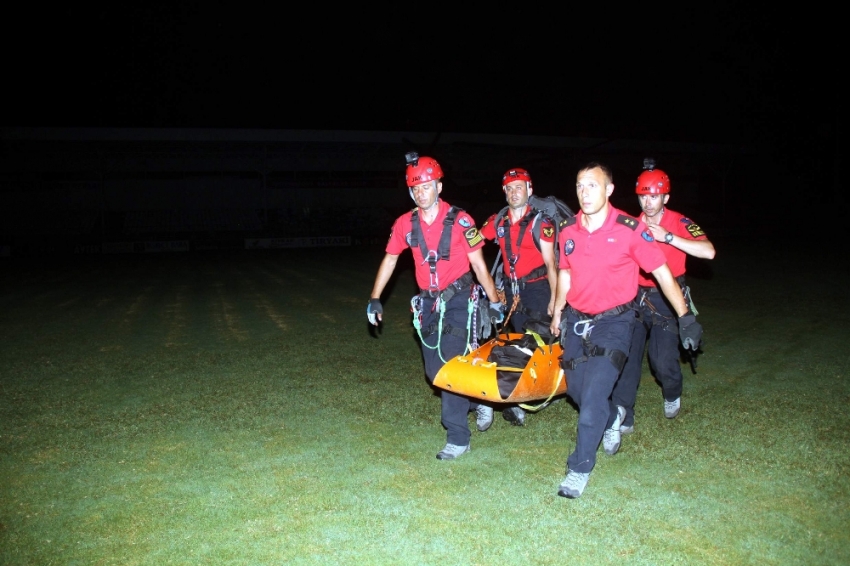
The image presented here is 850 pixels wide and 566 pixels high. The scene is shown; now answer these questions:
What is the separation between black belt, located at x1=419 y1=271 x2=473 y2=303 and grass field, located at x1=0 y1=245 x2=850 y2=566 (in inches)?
50.2

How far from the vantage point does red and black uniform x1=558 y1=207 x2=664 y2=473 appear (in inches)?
181

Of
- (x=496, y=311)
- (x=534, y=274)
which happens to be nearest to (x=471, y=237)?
(x=496, y=311)

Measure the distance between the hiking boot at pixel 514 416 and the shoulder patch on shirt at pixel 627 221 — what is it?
7.32ft

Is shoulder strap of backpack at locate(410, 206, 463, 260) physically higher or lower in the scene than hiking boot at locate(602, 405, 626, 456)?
higher

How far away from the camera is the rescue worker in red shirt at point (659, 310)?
5.61 meters

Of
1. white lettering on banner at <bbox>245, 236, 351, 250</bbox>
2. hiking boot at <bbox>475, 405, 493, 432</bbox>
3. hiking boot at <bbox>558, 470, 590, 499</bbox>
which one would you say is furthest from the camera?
white lettering on banner at <bbox>245, 236, 351, 250</bbox>

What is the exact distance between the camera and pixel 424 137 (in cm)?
3706

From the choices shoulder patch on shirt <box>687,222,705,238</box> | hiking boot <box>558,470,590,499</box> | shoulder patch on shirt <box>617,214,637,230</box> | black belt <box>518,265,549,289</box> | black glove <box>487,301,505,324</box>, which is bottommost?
hiking boot <box>558,470,590,499</box>

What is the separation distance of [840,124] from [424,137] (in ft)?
105

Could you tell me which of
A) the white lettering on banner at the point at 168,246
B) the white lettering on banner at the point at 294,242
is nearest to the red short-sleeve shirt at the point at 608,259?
the white lettering on banner at the point at 294,242

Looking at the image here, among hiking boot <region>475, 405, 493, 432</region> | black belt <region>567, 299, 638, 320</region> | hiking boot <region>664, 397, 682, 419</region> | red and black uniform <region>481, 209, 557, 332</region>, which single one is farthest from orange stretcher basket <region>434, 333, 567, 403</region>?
hiking boot <region>664, 397, 682, 419</region>

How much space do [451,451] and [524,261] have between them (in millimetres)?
2036

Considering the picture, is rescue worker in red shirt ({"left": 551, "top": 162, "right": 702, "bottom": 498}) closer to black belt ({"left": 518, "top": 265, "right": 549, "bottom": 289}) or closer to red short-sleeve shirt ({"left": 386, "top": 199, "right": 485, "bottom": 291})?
red short-sleeve shirt ({"left": 386, "top": 199, "right": 485, "bottom": 291})

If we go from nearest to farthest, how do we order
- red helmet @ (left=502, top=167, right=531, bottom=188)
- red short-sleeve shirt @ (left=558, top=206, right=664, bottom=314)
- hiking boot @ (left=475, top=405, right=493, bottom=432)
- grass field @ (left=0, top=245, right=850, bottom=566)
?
grass field @ (left=0, top=245, right=850, bottom=566)
red short-sleeve shirt @ (left=558, top=206, right=664, bottom=314)
hiking boot @ (left=475, top=405, right=493, bottom=432)
red helmet @ (left=502, top=167, right=531, bottom=188)
